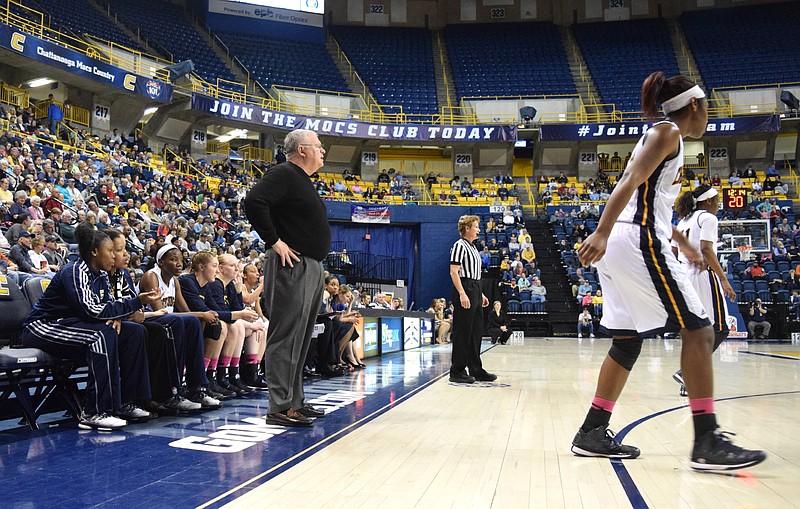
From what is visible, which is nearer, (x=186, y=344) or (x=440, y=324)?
(x=186, y=344)

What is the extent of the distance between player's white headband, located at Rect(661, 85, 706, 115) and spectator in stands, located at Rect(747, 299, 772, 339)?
19021 millimetres

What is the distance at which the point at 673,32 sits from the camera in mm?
33469

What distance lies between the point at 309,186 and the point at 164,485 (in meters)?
2.27

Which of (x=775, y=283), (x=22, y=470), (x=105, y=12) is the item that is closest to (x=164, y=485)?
(x=22, y=470)

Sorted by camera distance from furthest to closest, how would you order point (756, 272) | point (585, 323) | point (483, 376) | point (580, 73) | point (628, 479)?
point (580, 73), point (756, 272), point (585, 323), point (483, 376), point (628, 479)

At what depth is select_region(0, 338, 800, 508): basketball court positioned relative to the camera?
253 centimetres

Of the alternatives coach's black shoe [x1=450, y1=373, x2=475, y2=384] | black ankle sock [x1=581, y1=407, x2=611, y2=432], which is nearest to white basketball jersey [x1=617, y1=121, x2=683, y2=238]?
black ankle sock [x1=581, y1=407, x2=611, y2=432]

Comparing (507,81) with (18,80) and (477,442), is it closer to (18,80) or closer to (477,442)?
(18,80)

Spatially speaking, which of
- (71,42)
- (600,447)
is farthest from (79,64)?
(600,447)

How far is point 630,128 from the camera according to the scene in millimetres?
27531

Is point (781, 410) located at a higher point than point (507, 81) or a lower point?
lower

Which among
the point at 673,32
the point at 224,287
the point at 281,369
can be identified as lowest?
the point at 281,369

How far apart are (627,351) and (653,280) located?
45 cm

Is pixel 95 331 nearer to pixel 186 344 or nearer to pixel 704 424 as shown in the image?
pixel 186 344
